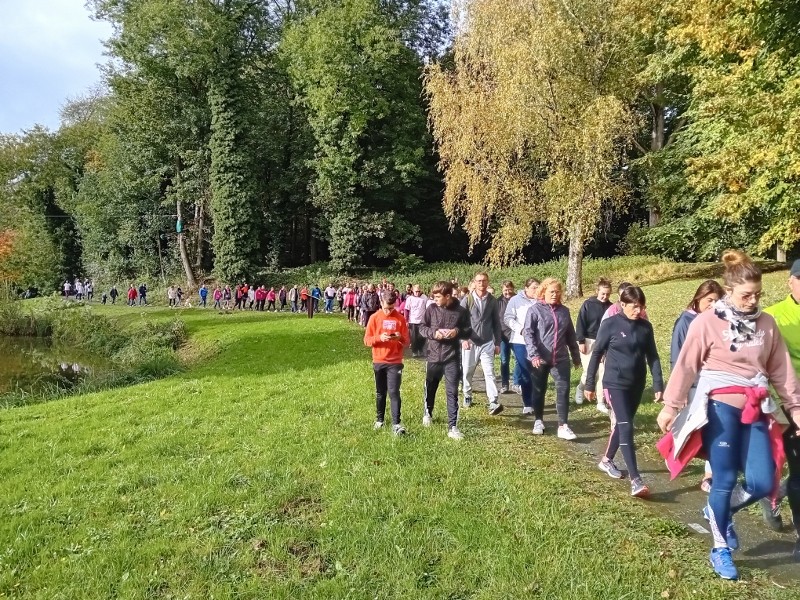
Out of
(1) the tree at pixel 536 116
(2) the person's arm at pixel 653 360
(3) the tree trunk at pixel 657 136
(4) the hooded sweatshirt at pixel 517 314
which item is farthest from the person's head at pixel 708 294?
(3) the tree trunk at pixel 657 136

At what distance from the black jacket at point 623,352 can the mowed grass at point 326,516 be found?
3.48 feet

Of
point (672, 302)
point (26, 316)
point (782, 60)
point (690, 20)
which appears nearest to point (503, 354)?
point (782, 60)

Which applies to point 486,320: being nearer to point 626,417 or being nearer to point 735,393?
point 626,417

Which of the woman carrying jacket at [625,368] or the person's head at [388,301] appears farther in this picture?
the person's head at [388,301]

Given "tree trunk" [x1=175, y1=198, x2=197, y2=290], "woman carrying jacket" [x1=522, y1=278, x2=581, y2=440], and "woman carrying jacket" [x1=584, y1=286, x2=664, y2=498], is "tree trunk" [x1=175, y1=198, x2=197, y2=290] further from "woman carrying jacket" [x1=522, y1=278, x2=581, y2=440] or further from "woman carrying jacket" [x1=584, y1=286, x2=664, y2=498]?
"woman carrying jacket" [x1=584, y1=286, x2=664, y2=498]

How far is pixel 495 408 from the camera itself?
891 centimetres

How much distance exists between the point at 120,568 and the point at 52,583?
17.3 inches

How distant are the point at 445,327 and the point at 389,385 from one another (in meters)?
1.05

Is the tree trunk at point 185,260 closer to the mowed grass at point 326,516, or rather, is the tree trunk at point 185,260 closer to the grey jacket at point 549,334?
the mowed grass at point 326,516

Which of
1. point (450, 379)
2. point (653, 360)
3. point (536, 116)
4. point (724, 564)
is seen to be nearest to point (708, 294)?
point (653, 360)

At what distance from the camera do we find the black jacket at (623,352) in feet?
19.6

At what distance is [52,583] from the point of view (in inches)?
170

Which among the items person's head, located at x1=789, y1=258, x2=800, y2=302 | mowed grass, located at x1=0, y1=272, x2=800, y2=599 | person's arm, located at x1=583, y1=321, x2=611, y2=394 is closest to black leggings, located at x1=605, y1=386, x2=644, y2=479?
person's arm, located at x1=583, y1=321, x2=611, y2=394

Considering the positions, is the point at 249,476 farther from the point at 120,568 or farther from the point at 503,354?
the point at 503,354
